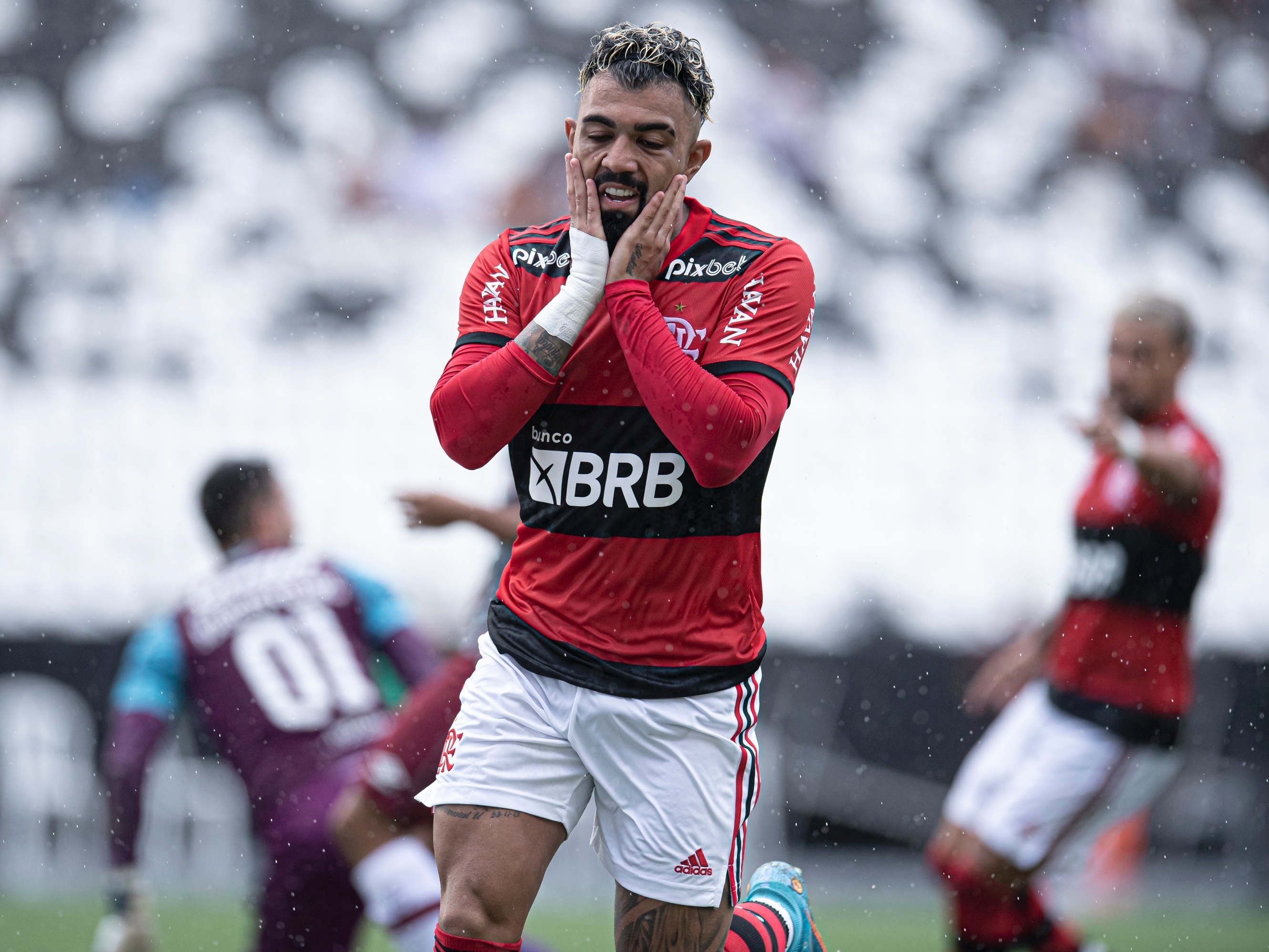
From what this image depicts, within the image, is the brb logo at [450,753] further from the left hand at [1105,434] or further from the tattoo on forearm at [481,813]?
the left hand at [1105,434]

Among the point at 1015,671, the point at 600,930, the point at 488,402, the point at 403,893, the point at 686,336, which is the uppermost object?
the point at 686,336

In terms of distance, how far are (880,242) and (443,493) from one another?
6146mm

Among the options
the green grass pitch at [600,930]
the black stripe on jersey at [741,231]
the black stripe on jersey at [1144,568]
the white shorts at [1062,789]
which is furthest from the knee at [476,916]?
the green grass pitch at [600,930]

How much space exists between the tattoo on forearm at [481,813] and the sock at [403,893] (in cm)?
118

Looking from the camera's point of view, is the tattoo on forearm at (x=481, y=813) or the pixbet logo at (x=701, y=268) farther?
the pixbet logo at (x=701, y=268)

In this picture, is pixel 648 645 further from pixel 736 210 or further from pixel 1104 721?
pixel 736 210

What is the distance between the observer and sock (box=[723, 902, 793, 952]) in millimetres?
2537

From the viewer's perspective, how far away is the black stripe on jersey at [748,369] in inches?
88.1

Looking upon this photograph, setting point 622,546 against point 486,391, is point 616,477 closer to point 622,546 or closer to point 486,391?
point 622,546

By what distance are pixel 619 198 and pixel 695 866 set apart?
3.90 feet

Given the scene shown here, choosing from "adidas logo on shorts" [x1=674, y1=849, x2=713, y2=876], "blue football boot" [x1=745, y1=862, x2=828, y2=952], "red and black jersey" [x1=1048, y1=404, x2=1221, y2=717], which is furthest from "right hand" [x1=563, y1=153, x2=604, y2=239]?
"red and black jersey" [x1=1048, y1=404, x2=1221, y2=717]

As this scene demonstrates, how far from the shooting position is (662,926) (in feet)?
7.61

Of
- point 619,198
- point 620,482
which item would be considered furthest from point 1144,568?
point 619,198

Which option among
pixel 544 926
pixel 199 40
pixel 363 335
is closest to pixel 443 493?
pixel 544 926
